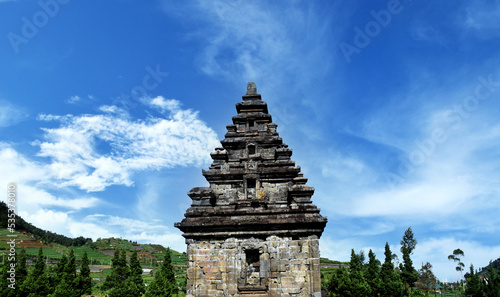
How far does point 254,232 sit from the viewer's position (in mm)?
12438

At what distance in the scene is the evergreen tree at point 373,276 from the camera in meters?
46.1

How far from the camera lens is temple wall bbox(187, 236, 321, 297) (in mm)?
11734

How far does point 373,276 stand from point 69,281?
41587 mm

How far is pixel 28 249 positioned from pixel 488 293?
10844cm

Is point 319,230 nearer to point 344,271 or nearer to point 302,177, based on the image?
point 302,177

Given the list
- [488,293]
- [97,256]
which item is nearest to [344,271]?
[488,293]

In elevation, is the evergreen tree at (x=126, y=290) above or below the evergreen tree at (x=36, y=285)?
below

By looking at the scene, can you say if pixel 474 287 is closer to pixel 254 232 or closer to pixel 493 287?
pixel 493 287

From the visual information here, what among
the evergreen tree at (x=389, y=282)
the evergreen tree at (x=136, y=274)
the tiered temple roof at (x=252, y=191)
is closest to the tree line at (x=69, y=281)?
the evergreen tree at (x=136, y=274)

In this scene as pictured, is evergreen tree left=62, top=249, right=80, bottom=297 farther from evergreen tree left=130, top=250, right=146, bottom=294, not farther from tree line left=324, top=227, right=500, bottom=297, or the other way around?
tree line left=324, top=227, right=500, bottom=297

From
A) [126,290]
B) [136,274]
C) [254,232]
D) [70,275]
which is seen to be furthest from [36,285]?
[254,232]

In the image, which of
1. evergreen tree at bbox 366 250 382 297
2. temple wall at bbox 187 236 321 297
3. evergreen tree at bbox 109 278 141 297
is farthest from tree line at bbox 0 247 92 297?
evergreen tree at bbox 366 250 382 297

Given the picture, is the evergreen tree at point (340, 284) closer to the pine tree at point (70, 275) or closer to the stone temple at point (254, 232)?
the stone temple at point (254, 232)

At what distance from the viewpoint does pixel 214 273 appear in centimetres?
1213
